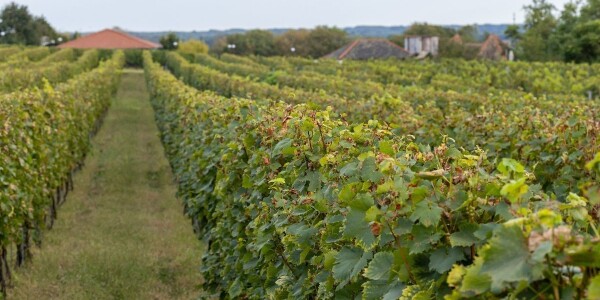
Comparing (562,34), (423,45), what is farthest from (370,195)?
(423,45)

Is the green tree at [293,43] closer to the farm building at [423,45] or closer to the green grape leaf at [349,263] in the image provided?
the farm building at [423,45]

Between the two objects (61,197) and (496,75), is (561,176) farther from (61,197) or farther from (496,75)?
(496,75)

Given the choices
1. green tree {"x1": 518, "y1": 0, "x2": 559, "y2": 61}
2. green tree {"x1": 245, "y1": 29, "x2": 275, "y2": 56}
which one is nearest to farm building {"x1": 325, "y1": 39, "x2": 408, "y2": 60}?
green tree {"x1": 518, "y1": 0, "x2": 559, "y2": 61}

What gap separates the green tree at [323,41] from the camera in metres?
115

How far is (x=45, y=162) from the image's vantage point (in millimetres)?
9734

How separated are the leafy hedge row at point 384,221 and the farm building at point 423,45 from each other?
66398 mm

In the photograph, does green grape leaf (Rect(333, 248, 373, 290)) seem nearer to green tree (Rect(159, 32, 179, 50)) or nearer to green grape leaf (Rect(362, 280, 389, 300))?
green grape leaf (Rect(362, 280, 389, 300))

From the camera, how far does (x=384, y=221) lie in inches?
103

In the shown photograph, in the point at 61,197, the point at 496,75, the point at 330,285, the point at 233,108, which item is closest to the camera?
the point at 330,285

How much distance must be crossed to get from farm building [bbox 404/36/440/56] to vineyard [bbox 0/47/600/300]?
2442 inches

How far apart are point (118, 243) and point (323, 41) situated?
109m

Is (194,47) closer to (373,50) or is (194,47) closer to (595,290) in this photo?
(373,50)

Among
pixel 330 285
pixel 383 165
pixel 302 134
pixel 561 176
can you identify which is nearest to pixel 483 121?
pixel 561 176

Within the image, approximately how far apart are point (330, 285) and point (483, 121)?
4462 millimetres
